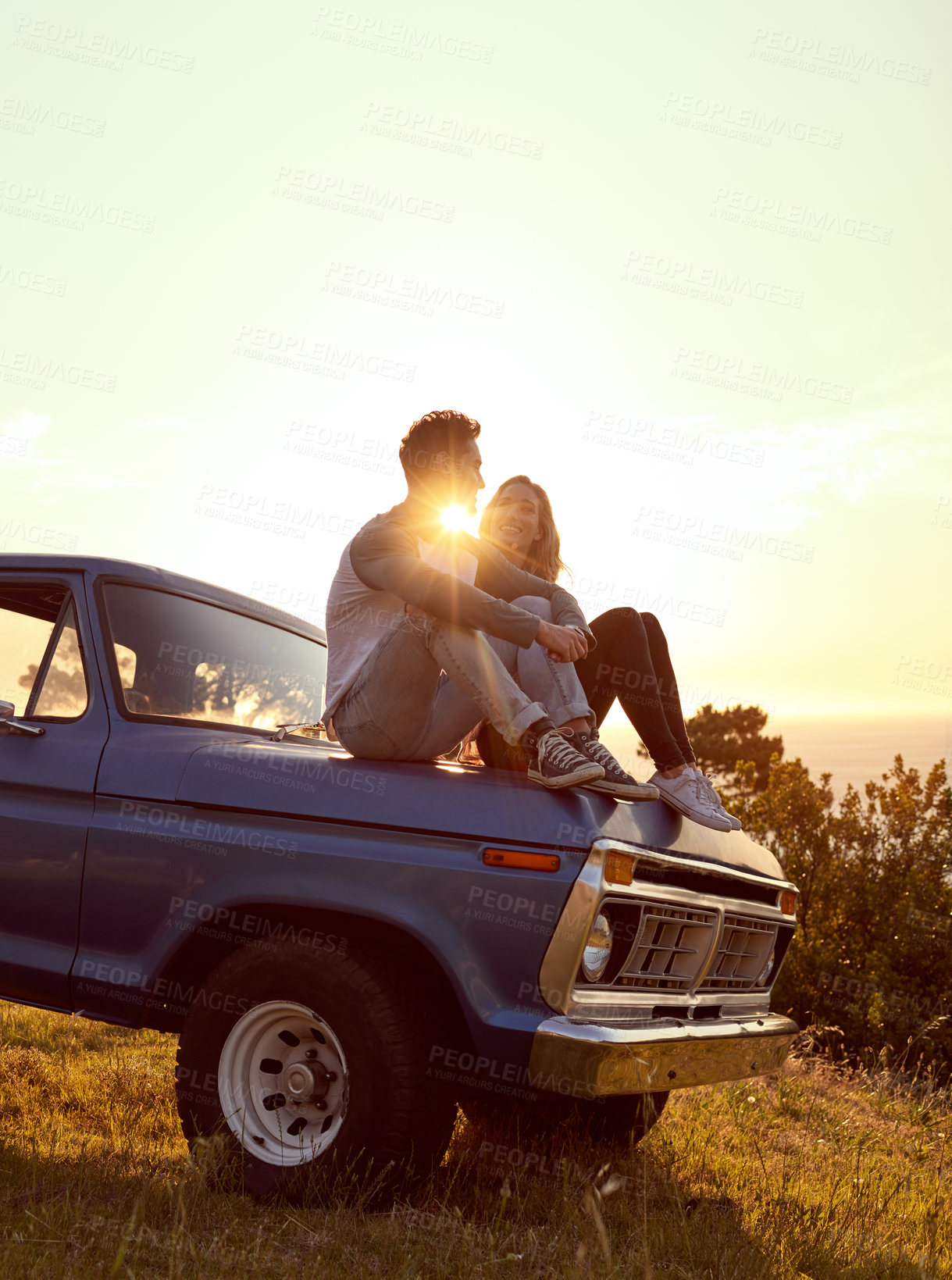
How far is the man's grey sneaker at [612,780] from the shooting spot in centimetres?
312

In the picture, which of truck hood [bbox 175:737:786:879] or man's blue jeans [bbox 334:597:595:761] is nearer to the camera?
truck hood [bbox 175:737:786:879]

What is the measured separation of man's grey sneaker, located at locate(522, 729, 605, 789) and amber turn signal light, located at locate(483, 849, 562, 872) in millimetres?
257

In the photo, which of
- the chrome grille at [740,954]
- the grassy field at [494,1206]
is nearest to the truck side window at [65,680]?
the grassy field at [494,1206]

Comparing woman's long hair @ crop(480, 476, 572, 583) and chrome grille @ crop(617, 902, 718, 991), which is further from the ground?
woman's long hair @ crop(480, 476, 572, 583)

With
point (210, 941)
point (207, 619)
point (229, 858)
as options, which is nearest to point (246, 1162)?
point (210, 941)

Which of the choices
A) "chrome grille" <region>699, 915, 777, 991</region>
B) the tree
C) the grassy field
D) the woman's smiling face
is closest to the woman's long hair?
the woman's smiling face

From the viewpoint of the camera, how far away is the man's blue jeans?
3.35 meters

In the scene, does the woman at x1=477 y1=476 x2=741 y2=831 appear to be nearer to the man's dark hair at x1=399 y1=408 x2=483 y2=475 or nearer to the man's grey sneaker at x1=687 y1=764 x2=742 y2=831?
the man's grey sneaker at x1=687 y1=764 x2=742 y2=831

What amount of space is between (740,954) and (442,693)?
1351mm

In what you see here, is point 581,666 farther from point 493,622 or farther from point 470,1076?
point 470,1076

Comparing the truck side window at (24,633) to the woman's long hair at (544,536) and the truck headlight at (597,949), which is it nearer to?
the woman's long hair at (544,536)

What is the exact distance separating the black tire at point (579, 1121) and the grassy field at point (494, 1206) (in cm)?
8

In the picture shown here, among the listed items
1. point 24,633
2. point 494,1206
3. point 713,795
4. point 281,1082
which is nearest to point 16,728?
point 24,633

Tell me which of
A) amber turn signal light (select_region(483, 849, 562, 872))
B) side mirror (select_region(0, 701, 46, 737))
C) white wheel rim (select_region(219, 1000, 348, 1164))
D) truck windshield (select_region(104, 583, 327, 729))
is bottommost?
white wheel rim (select_region(219, 1000, 348, 1164))
